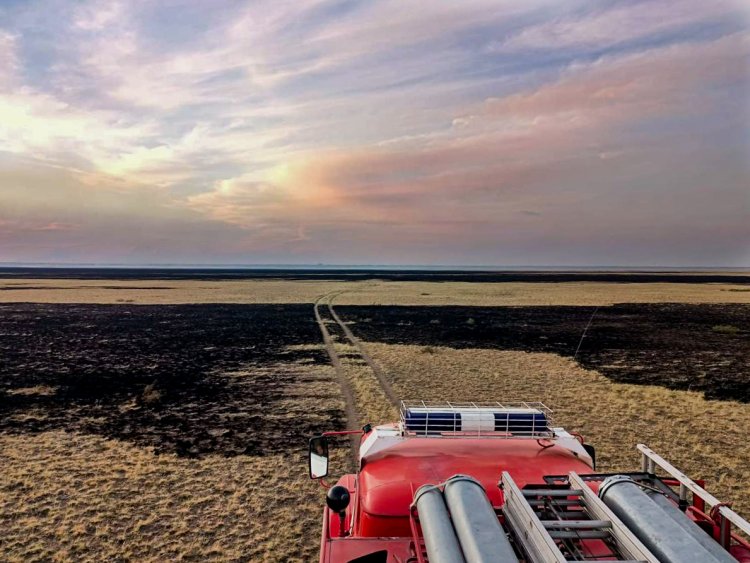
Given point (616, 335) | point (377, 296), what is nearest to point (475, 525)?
point (616, 335)

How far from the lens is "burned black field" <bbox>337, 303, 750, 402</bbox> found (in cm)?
2256

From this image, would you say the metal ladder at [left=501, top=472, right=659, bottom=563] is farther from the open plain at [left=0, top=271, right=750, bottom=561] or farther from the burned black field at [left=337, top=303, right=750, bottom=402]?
the burned black field at [left=337, top=303, right=750, bottom=402]

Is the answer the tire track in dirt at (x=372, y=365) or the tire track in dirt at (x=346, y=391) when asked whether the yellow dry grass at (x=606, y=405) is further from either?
the tire track in dirt at (x=346, y=391)

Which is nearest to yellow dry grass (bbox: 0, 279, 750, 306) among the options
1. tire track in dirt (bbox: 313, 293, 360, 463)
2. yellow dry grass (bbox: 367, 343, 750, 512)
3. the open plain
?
the open plain

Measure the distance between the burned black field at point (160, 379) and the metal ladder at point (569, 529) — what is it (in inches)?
425

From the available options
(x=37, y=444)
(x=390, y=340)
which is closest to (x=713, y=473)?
(x=37, y=444)

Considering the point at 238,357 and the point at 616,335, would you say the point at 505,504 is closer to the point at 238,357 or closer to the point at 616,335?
the point at 238,357

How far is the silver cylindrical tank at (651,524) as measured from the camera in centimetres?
275

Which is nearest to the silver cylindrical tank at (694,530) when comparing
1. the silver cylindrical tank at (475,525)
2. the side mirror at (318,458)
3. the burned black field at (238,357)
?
the silver cylindrical tank at (475,525)

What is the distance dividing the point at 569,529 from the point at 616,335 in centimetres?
3485

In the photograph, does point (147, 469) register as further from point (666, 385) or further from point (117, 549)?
point (666, 385)

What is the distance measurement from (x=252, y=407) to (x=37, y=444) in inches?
246

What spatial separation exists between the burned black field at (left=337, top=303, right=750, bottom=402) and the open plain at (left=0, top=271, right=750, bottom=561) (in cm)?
22

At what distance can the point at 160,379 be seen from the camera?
21234 mm
